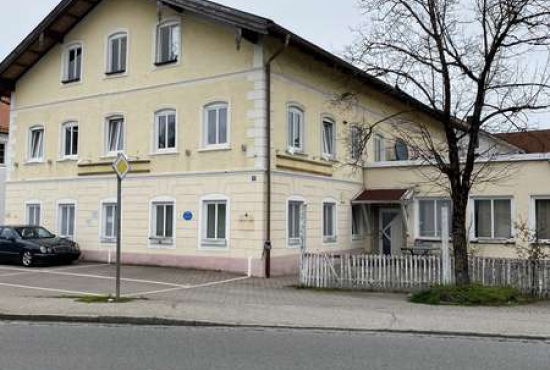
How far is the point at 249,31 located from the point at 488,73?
7.63 m

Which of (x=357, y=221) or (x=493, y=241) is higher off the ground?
(x=357, y=221)

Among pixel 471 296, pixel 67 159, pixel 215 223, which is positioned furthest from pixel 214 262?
pixel 471 296

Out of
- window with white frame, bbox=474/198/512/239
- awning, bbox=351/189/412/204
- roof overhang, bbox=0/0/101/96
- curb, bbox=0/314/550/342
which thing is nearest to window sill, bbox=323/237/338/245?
awning, bbox=351/189/412/204

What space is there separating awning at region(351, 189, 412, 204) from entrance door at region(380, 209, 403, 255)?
1059 mm

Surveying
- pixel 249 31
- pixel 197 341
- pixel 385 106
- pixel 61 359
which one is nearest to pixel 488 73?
pixel 249 31

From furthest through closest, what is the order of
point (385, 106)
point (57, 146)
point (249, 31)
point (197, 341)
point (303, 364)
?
point (385, 106) → point (57, 146) → point (249, 31) → point (197, 341) → point (303, 364)

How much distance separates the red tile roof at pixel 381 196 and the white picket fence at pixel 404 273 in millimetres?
7450

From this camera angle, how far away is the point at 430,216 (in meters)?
22.3

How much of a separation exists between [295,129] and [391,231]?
669 centimetres

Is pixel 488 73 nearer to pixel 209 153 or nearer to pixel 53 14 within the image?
pixel 209 153

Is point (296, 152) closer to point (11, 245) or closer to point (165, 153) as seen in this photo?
point (165, 153)

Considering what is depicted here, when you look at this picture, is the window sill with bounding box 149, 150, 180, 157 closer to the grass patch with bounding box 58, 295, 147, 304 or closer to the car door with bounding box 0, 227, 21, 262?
the car door with bounding box 0, 227, 21, 262

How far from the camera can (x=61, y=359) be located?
7.25 meters

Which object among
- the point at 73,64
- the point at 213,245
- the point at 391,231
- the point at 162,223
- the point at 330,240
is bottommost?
the point at 213,245
